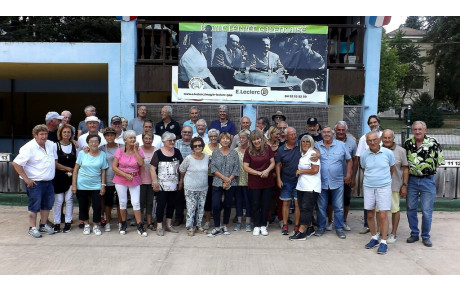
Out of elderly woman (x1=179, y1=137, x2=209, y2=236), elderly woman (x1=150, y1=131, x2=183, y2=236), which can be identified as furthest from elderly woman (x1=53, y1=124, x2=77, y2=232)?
elderly woman (x1=179, y1=137, x2=209, y2=236)

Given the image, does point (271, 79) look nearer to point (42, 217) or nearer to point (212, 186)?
point (212, 186)

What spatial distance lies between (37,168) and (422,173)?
18.4ft

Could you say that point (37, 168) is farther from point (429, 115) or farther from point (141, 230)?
point (429, 115)

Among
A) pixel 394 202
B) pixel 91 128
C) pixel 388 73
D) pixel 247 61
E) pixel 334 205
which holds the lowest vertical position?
pixel 334 205

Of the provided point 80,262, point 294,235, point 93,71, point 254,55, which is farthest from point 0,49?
point 294,235

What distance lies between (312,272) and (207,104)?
482 centimetres

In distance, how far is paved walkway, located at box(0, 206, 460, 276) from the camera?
4691 mm

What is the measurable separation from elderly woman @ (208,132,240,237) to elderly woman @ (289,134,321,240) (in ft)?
3.25

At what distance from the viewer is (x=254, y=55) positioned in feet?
29.2

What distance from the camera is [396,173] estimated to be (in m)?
5.92

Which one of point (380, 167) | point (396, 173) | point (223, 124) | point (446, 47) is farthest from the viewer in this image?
point (446, 47)

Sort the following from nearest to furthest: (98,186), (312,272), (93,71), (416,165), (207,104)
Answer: (312,272)
(416,165)
(98,186)
(207,104)
(93,71)

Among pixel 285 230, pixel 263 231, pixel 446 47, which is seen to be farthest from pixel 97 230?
pixel 446 47

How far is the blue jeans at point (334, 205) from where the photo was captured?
620cm
